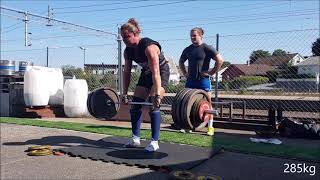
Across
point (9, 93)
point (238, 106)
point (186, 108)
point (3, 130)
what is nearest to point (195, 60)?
point (186, 108)

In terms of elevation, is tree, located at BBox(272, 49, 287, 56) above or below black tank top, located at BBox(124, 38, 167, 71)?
above

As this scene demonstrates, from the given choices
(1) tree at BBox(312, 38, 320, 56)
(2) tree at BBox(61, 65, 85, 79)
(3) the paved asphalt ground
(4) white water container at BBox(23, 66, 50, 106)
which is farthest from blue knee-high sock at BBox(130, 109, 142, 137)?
(2) tree at BBox(61, 65, 85, 79)

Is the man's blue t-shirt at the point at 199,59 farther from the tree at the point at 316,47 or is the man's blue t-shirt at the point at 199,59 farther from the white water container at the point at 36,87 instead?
the white water container at the point at 36,87

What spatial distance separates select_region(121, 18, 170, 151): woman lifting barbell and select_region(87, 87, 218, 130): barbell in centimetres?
19

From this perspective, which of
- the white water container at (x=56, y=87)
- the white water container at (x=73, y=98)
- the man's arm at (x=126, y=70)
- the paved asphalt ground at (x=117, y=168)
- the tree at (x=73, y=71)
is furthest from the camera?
the tree at (x=73, y=71)

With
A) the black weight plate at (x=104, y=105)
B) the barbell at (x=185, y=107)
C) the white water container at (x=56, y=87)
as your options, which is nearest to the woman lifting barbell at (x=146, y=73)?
the barbell at (x=185, y=107)

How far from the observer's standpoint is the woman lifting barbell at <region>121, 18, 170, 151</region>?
4.38 meters

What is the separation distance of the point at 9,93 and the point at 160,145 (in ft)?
19.2

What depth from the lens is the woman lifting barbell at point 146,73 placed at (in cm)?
438

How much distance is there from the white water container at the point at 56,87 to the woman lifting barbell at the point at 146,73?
4460 mm

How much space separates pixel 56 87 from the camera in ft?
30.1

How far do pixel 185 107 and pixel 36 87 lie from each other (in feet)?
18.2

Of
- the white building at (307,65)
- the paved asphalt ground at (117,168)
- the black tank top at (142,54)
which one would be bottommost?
the paved asphalt ground at (117,168)

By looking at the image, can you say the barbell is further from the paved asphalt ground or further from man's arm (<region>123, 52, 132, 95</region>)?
the paved asphalt ground
